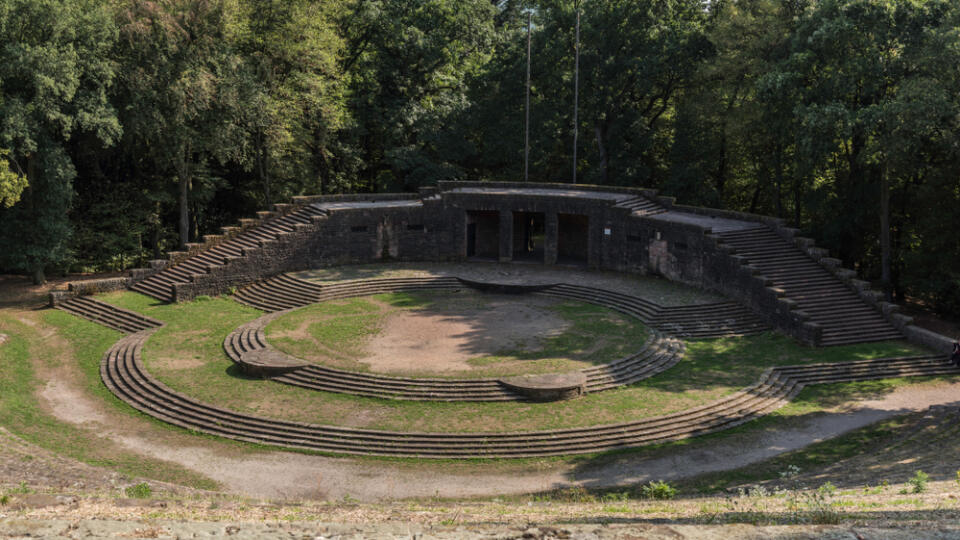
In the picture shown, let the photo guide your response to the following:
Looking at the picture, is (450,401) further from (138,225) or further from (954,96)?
(138,225)

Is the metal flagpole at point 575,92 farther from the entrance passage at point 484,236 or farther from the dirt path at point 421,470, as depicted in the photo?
the dirt path at point 421,470

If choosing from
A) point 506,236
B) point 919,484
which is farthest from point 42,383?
point 919,484

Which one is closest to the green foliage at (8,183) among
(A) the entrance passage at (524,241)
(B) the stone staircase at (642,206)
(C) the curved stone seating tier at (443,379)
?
(C) the curved stone seating tier at (443,379)

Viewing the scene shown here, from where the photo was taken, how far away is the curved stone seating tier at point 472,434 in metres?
24.1

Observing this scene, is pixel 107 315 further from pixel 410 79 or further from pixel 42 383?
pixel 410 79

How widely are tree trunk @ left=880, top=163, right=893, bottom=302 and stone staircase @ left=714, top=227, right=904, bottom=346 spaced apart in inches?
107


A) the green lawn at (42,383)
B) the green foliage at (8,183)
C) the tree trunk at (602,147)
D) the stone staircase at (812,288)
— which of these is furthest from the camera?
the tree trunk at (602,147)

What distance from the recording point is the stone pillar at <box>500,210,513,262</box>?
46188mm

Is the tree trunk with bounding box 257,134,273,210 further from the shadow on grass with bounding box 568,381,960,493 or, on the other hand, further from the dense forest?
the shadow on grass with bounding box 568,381,960,493

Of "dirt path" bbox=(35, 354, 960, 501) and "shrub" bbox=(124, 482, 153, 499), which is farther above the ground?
"shrub" bbox=(124, 482, 153, 499)

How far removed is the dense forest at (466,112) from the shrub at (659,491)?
19.7m

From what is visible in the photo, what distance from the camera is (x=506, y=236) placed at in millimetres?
46719

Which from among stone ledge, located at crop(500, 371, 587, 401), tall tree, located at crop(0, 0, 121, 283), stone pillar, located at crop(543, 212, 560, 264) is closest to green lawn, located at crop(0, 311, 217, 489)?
tall tree, located at crop(0, 0, 121, 283)

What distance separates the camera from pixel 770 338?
3353 centimetres
